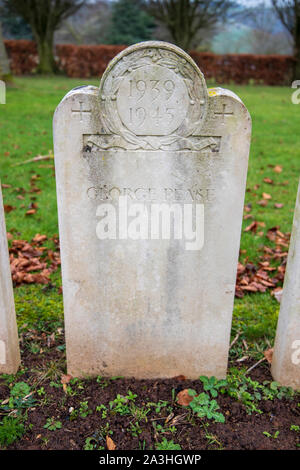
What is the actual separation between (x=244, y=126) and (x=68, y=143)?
1.05m

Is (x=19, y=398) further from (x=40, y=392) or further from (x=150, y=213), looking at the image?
(x=150, y=213)

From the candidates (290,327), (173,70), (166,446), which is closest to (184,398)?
(166,446)

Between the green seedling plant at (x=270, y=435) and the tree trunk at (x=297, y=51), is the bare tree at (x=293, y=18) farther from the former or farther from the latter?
the green seedling plant at (x=270, y=435)

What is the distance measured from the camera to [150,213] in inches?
101

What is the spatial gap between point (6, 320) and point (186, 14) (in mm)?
27361

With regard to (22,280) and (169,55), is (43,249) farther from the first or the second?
(169,55)

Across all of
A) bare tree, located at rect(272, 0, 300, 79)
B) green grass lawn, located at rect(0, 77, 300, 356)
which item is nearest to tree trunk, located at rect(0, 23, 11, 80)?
green grass lawn, located at rect(0, 77, 300, 356)

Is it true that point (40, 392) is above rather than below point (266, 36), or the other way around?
below

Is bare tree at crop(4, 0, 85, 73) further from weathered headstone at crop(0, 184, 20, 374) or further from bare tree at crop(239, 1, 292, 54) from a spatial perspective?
weathered headstone at crop(0, 184, 20, 374)

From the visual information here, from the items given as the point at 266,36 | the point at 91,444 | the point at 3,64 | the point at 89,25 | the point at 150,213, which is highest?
the point at 89,25

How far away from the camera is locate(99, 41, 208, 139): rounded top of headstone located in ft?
7.35

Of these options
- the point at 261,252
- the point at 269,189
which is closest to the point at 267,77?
the point at 269,189

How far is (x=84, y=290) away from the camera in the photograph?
271cm

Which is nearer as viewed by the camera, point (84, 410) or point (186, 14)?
point (84, 410)
